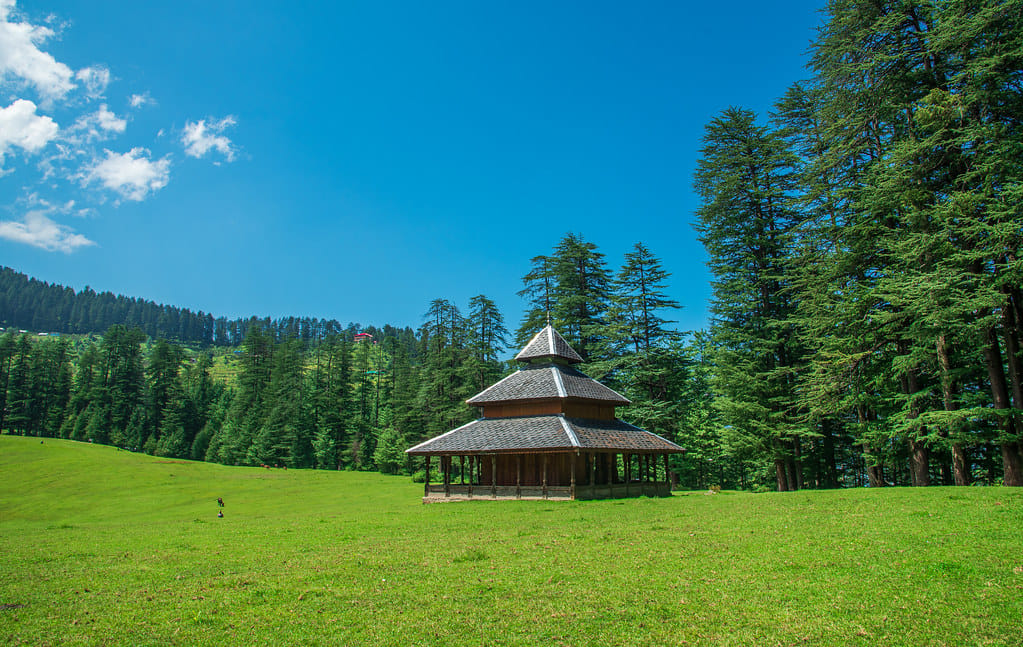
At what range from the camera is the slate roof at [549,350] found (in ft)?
109

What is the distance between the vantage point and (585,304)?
44.1 metres

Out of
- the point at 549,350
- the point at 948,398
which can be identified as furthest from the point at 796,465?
the point at 549,350

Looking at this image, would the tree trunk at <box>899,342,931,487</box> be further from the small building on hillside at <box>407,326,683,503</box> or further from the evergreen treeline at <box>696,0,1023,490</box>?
the small building on hillside at <box>407,326,683,503</box>

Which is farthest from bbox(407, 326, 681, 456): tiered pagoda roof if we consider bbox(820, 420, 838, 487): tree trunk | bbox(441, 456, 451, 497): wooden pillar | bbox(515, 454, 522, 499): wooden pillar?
bbox(820, 420, 838, 487): tree trunk

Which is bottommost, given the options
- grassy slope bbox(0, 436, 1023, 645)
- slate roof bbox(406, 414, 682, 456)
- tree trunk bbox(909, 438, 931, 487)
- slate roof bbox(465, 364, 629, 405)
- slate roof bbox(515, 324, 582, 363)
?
grassy slope bbox(0, 436, 1023, 645)

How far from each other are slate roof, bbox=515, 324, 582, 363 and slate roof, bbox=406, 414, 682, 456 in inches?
182

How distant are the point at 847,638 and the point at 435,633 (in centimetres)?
504

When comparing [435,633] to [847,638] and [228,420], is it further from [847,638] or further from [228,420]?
[228,420]

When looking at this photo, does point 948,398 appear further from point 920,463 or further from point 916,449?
point 920,463

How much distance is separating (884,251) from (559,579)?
2225 centimetres

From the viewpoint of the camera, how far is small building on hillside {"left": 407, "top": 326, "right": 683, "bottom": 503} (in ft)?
88.2

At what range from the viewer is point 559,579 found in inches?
375

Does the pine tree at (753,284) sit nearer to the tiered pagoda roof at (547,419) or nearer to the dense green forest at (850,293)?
the dense green forest at (850,293)

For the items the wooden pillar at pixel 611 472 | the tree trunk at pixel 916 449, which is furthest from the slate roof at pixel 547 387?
the tree trunk at pixel 916 449
